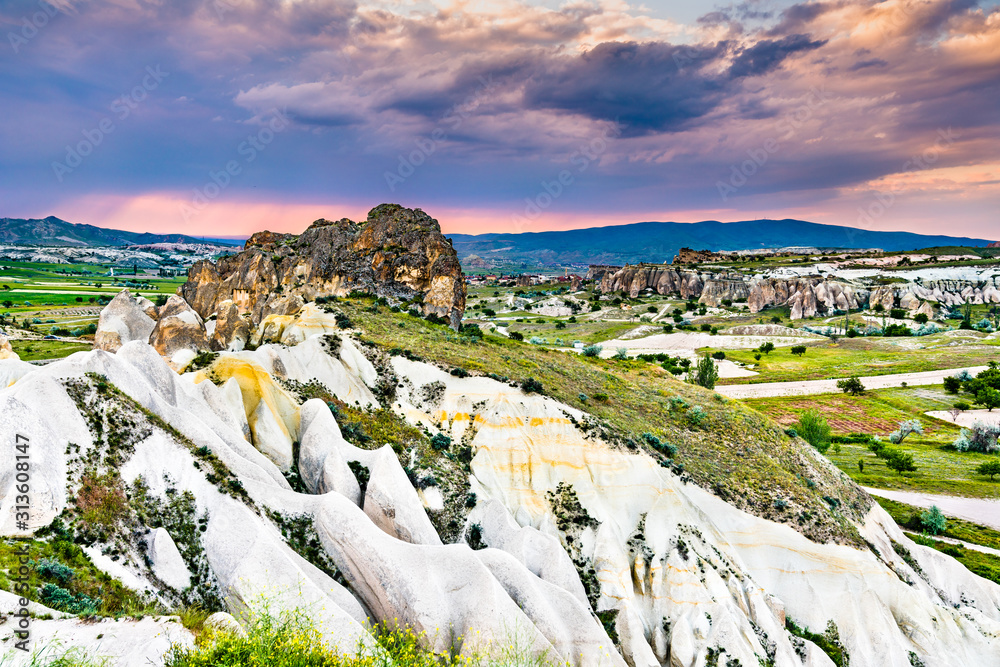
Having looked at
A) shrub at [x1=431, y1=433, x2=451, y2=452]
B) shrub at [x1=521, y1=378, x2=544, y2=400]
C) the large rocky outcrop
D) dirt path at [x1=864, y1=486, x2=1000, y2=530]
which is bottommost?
dirt path at [x1=864, y1=486, x2=1000, y2=530]

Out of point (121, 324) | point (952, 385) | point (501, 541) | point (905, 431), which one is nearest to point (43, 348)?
point (121, 324)

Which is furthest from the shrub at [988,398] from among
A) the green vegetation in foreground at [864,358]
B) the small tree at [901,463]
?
the small tree at [901,463]

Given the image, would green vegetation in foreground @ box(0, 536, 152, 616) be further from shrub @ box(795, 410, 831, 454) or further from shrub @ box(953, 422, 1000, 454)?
shrub @ box(953, 422, 1000, 454)

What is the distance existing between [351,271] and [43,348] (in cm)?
6442

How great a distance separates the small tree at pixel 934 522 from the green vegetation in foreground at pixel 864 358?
194 feet

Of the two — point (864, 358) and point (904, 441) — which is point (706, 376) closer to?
point (904, 441)

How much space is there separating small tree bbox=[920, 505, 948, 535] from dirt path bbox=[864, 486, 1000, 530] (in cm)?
481

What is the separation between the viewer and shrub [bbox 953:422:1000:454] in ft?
232

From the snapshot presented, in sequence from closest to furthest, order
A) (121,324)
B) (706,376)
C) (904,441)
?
(121,324) → (904,441) → (706,376)

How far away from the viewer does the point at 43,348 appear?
290ft

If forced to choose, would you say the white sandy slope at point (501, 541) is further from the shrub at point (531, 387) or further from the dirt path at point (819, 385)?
the dirt path at point (819, 385)

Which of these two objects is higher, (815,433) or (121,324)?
(121,324)

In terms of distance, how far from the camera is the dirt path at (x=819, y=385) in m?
99.8

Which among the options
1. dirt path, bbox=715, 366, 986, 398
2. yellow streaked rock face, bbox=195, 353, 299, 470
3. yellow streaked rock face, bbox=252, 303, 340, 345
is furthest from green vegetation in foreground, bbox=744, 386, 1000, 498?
yellow streaked rock face, bbox=195, 353, 299, 470
